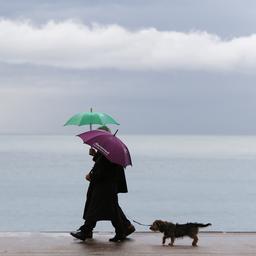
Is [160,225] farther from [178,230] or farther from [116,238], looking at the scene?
[116,238]

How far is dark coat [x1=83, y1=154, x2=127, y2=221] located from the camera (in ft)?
30.1

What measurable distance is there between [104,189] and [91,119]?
108 centimetres

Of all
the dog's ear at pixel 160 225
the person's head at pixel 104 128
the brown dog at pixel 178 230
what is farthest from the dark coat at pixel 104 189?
the brown dog at pixel 178 230

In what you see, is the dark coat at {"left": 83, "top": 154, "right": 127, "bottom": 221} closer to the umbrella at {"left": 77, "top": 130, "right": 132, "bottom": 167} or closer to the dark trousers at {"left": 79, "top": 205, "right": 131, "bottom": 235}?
the dark trousers at {"left": 79, "top": 205, "right": 131, "bottom": 235}

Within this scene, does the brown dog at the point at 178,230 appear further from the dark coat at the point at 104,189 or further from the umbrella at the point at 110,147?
the umbrella at the point at 110,147

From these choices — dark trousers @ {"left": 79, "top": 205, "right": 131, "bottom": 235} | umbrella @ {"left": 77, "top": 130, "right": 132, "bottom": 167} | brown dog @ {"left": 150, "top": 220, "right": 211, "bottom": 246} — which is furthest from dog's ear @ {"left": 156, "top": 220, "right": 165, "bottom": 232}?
umbrella @ {"left": 77, "top": 130, "right": 132, "bottom": 167}

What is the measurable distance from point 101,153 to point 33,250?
152 centimetres

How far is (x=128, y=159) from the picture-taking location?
9.05 metres

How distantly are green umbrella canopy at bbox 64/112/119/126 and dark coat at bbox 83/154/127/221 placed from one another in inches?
24.3

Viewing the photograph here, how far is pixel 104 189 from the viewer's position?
30.4 feet

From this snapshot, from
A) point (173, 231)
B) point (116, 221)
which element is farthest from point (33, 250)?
point (173, 231)

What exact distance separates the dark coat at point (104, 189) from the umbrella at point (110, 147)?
0.23m

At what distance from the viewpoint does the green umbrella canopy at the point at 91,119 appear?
975 centimetres

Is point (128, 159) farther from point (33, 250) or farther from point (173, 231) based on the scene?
point (33, 250)
